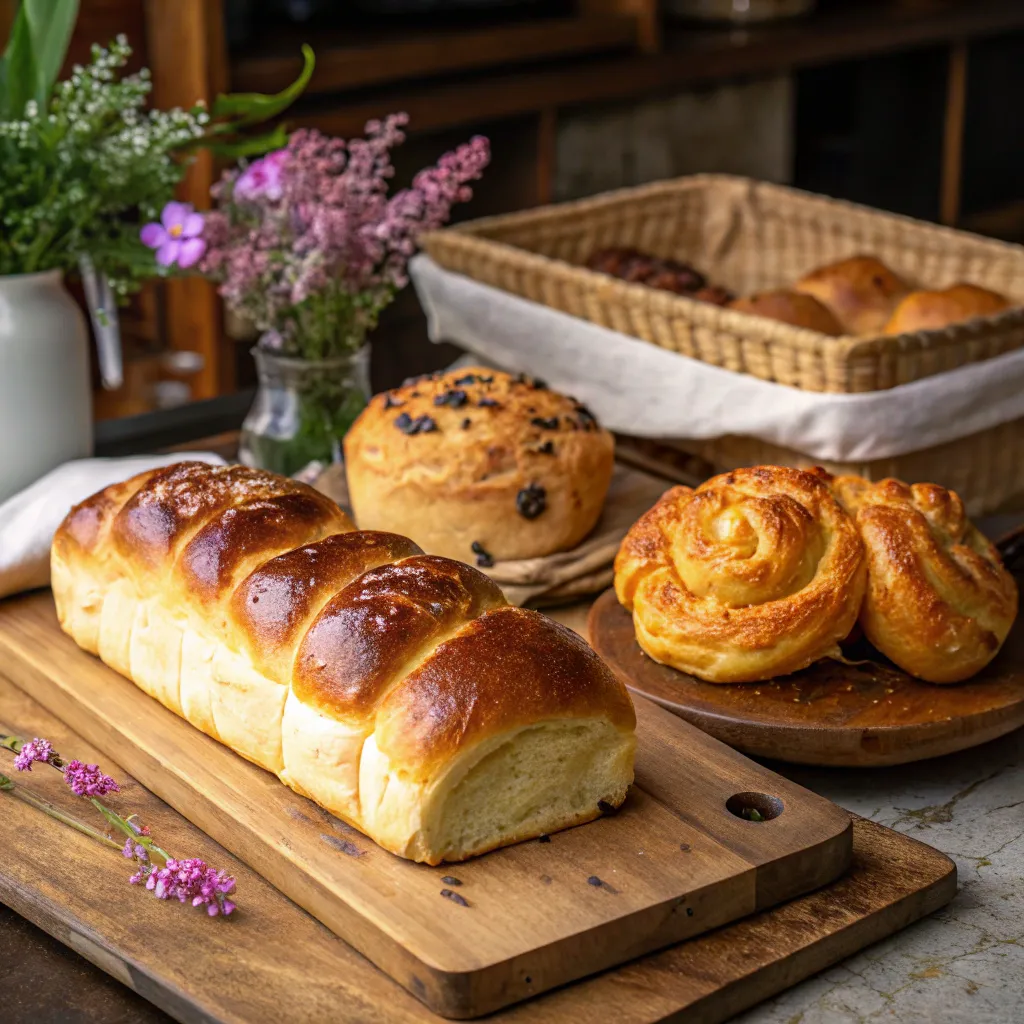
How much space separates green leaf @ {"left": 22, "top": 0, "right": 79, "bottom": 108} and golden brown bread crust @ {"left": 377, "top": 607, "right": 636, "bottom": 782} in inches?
41.4

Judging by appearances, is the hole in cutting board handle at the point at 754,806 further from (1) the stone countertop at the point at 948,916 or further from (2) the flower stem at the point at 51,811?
(2) the flower stem at the point at 51,811

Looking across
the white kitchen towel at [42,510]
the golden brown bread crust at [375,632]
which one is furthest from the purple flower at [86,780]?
the white kitchen towel at [42,510]

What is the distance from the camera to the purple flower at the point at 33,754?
4.56 ft

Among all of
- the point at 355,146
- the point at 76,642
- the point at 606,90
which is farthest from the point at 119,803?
the point at 606,90

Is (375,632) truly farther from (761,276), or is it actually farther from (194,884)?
(761,276)

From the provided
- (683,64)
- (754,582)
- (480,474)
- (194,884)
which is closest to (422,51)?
(683,64)

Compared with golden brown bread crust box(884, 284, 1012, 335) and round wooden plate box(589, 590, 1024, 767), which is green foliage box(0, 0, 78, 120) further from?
golden brown bread crust box(884, 284, 1012, 335)

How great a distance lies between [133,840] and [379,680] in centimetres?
28

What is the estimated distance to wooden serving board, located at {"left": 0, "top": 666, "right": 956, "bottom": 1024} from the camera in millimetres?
1122

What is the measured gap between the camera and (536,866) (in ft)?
4.00

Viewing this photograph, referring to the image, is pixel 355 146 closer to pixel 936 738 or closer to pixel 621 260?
pixel 621 260

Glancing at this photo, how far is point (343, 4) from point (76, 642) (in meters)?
2.54

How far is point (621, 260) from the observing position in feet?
8.28

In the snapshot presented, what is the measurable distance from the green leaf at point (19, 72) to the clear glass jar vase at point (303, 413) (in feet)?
1.46
